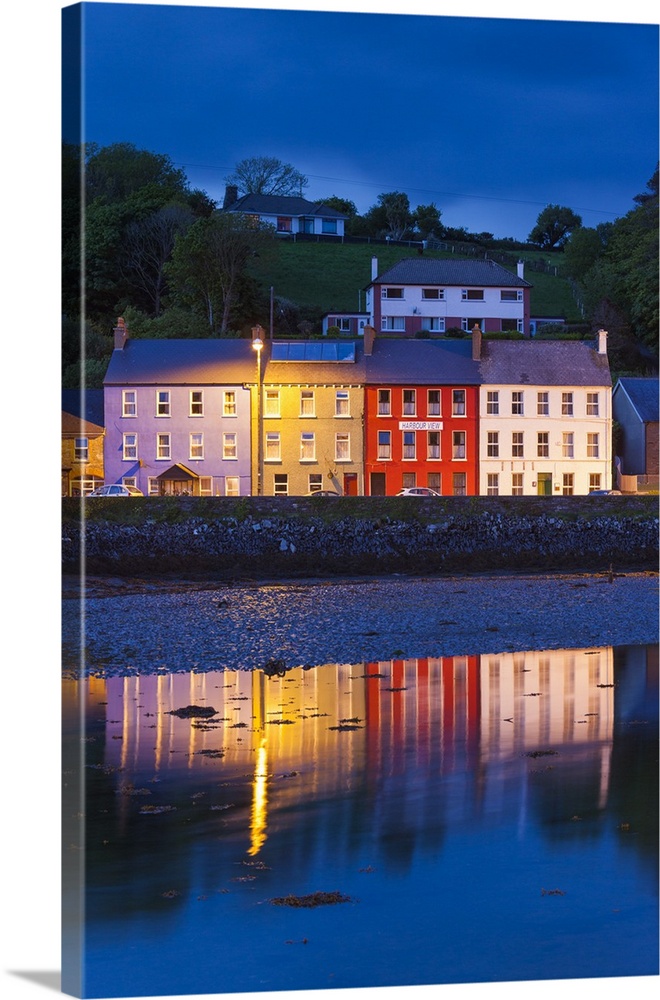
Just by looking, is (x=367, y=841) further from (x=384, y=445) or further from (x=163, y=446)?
(x=384, y=445)

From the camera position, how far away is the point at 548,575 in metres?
21.4

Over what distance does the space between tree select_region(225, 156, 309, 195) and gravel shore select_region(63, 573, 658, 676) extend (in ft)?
12.1

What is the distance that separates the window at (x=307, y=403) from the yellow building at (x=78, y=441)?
4955 millimetres

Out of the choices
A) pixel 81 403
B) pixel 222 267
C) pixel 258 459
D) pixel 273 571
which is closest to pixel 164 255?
pixel 222 267

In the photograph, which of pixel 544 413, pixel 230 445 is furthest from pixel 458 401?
pixel 230 445

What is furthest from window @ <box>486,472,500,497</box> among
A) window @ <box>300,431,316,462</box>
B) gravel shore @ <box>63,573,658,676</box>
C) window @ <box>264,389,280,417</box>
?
window @ <box>264,389,280,417</box>

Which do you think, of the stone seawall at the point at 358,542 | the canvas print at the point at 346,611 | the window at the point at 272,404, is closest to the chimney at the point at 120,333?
the canvas print at the point at 346,611

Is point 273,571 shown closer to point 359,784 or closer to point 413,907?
point 359,784

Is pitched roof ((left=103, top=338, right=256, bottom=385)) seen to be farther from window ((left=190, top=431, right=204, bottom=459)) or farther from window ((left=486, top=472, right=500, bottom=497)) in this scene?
window ((left=486, top=472, right=500, bottom=497))

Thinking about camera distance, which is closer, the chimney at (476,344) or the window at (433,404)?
the chimney at (476,344)

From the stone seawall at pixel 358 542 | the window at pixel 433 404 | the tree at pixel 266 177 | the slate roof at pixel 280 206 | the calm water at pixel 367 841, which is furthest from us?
the stone seawall at pixel 358 542

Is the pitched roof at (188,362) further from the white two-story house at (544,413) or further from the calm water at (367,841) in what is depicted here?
the calm water at (367,841)

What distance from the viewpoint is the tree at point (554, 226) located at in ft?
23.9

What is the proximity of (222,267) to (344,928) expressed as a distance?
12.6 feet
